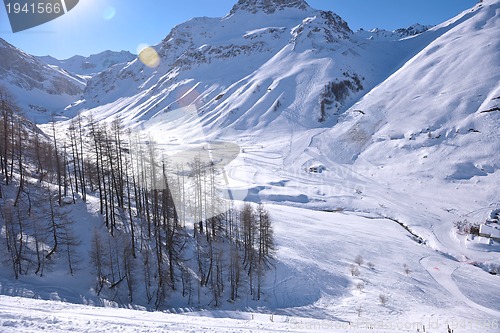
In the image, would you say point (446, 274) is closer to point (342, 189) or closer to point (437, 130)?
point (342, 189)

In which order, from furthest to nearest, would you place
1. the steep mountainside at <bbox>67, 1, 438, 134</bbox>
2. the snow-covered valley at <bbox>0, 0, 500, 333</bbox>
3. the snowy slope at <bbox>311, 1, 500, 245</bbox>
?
the steep mountainside at <bbox>67, 1, 438, 134</bbox>
the snowy slope at <bbox>311, 1, 500, 245</bbox>
the snow-covered valley at <bbox>0, 0, 500, 333</bbox>

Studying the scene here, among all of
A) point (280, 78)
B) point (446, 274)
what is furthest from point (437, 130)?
point (280, 78)

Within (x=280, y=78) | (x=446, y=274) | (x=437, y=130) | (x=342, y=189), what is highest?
(x=280, y=78)

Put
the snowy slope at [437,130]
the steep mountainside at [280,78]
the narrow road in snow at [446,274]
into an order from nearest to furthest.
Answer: the narrow road in snow at [446,274] → the snowy slope at [437,130] → the steep mountainside at [280,78]

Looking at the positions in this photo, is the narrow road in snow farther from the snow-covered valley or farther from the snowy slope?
the snowy slope

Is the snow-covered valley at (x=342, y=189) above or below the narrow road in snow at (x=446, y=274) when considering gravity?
above

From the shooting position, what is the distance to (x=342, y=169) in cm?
7362

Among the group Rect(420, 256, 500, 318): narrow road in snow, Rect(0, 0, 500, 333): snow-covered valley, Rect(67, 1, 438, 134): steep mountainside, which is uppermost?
Rect(67, 1, 438, 134): steep mountainside

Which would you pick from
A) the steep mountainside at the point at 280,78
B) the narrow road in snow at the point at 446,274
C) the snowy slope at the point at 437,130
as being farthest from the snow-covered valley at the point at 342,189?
the steep mountainside at the point at 280,78

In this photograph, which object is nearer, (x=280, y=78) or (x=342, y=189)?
(x=342, y=189)

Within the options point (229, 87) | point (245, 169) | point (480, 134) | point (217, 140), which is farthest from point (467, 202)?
point (229, 87)

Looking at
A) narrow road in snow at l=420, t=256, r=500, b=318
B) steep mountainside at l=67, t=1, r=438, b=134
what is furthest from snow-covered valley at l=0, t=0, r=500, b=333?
steep mountainside at l=67, t=1, r=438, b=134

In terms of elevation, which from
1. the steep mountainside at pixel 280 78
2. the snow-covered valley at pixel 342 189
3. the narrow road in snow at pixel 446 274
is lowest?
the narrow road in snow at pixel 446 274

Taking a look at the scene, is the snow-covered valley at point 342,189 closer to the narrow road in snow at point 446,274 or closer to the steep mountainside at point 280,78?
the narrow road in snow at point 446,274
